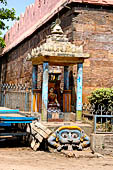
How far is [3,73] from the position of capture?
22.0m

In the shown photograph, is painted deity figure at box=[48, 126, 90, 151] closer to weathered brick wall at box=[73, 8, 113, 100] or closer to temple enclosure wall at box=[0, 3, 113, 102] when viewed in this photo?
temple enclosure wall at box=[0, 3, 113, 102]

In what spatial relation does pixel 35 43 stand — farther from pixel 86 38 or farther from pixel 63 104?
pixel 63 104

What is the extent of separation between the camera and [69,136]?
683cm

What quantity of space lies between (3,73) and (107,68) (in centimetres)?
1339

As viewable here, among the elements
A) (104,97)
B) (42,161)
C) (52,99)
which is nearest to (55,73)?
(52,99)

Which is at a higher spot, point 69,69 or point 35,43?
point 35,43

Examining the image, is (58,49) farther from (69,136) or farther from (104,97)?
(69,136)

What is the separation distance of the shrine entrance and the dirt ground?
1554 millimetres

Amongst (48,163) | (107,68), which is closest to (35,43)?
(107,68)

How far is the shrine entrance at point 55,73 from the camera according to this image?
300 inches

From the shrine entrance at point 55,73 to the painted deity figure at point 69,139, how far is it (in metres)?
0.95

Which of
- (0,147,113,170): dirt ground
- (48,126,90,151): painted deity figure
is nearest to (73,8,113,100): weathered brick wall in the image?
(48,126,90,151): painted deity figure

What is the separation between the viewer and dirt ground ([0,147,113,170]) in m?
5.14

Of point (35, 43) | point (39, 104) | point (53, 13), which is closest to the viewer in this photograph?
point (39, 104)
